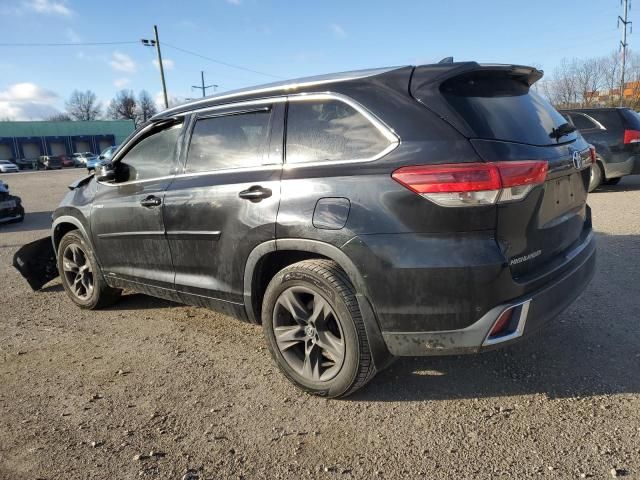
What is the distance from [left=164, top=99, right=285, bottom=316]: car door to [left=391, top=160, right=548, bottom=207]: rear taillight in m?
0.91

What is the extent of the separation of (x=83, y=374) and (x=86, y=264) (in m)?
1.59

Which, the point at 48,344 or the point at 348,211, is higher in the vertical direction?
the point at 348,211

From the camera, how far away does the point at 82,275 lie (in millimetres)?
4789

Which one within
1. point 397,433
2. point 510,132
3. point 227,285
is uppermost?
point 510,132

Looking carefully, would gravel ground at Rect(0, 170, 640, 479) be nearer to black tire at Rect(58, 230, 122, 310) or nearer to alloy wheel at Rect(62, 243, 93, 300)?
black tire at Rect(58, 230, 122, 310)

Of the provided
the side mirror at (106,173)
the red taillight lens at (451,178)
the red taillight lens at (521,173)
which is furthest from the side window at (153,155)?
the red taillight lens at (521,173)

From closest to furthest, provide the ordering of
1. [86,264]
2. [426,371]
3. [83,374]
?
1. [426,371]
2. [83,374]
3. [86,264]

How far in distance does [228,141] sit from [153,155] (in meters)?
0.94

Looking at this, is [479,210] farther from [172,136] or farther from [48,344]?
[48,344]

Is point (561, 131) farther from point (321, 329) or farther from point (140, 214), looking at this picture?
point (140, 214)

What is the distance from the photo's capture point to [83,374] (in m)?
3.45

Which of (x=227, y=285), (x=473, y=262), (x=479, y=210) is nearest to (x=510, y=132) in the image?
(x=479, y=210)

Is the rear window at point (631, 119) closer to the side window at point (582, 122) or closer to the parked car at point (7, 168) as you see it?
the side window at point (582, 122)

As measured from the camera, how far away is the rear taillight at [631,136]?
930cm
